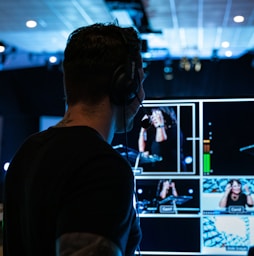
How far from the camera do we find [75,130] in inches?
25.6

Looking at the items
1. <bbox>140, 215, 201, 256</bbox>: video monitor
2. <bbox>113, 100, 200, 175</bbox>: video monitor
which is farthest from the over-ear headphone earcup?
<bbox>140, 215, 201, 256</bbox>: video monitor

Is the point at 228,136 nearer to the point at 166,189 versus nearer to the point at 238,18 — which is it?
the point at 166,189

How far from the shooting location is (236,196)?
1575mm

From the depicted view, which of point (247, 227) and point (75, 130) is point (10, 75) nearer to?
point (247, 227)

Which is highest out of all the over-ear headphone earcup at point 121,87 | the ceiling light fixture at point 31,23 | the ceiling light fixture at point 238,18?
the ceiling light fixture at point 31,23

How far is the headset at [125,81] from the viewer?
2.19 ft

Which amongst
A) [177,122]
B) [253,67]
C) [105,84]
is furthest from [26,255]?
[253,67]

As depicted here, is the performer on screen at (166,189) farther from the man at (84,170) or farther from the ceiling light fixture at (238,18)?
the ceiling light fixture at (238,18)

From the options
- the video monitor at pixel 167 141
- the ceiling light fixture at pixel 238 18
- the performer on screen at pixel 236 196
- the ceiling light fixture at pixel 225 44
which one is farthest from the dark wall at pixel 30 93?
the performer on screen at pixel 236 196

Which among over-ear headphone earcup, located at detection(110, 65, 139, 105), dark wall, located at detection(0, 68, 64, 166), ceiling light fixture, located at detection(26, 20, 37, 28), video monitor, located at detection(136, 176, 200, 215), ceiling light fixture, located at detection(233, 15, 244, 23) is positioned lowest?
video monitor, located at detection(136, 176, 200, 215)

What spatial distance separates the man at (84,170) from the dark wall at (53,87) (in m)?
7.01

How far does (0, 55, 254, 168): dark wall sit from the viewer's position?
7961 mm

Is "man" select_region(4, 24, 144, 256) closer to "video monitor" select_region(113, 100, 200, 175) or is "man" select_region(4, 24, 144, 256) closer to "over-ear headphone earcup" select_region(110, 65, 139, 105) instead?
Answer: "over-ear headphone earcup" select_region(110, 65, 139, 105)

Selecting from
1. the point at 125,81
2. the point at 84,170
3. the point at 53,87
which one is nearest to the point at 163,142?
the point at 125,81
